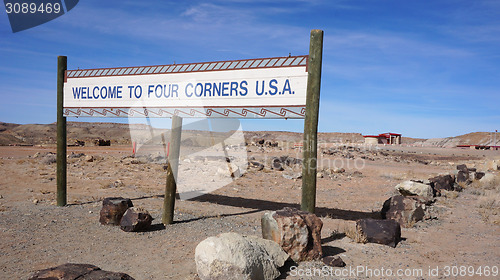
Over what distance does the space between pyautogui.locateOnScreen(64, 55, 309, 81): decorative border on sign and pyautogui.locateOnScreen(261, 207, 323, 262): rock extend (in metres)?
2.97

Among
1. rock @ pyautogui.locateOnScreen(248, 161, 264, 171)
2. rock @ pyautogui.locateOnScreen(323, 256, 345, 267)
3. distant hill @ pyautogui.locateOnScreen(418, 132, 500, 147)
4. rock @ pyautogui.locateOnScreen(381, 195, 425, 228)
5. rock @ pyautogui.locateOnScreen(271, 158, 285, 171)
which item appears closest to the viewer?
rock @ pyautogui.locateOnScreen(323, 256, 345, 267)

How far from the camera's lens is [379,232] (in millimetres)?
6883

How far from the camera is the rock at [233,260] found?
4625 mm

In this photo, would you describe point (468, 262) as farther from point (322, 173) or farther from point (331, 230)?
point (322, 173)

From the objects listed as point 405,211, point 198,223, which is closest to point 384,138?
point 405,211

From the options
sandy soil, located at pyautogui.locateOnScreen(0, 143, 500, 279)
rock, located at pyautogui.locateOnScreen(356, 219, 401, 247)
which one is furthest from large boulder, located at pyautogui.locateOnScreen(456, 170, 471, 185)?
rock, located at pyautogui.locateOnScreen(356, 219, 401, 247)

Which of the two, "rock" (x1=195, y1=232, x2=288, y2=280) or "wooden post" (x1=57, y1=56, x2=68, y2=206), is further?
"wooden post" (x1=57, y1=56, x2=68, y2=206)

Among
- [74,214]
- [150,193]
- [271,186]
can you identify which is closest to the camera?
[74,214]

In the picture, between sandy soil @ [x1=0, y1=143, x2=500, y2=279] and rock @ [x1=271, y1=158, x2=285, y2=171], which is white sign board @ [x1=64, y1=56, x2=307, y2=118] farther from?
rock @ [x1=271, y1=158, x2=285, y2=171]

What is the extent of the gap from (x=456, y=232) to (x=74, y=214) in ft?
30.3

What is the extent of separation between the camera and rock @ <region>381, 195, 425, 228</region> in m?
8.77

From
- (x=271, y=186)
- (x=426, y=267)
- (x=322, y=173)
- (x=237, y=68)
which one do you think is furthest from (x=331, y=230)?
(x=322, y=173)

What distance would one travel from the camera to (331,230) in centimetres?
829

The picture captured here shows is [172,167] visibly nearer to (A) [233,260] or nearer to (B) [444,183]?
(A) [233,260]
